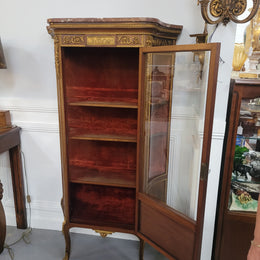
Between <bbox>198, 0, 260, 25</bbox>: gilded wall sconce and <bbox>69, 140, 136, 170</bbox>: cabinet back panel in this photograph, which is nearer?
<bbox>198, 0, 260, 25</bbox>: gilded wall sconce

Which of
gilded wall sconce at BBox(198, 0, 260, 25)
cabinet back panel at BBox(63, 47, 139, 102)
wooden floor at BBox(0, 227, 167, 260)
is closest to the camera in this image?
gilded wall sconce at BBox(198, 0, 260, 25)

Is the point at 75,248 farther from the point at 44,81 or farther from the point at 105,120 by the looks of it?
the point at 44,81

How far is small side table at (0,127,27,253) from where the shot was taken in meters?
1.61

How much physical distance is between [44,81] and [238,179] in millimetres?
1413

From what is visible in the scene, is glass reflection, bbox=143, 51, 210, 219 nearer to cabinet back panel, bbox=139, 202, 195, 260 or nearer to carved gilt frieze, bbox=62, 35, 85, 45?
cabinet back panel, bbox=139, 202, 195, 260

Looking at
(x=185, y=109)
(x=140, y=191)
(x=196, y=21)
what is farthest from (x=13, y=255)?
(x=196, y=21)

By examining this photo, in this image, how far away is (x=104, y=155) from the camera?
172cm

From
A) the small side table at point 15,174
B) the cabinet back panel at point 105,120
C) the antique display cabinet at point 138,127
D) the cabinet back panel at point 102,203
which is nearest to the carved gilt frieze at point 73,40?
the antique display cabinet at point 138,127

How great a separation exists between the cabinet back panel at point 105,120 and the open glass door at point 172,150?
0.95 ft

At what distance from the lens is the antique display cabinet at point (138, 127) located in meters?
1.20

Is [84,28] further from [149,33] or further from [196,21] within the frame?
[196,21]

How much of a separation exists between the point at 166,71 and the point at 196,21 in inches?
16.5

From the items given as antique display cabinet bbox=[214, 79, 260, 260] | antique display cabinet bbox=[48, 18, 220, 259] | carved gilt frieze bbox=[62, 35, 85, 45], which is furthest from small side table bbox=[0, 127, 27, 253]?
antique display cabinet bbox=[214, 79, 260, 260]

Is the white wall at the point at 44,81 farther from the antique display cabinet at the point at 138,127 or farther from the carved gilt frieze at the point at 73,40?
the carved gilt frieze at the point at 73,40
